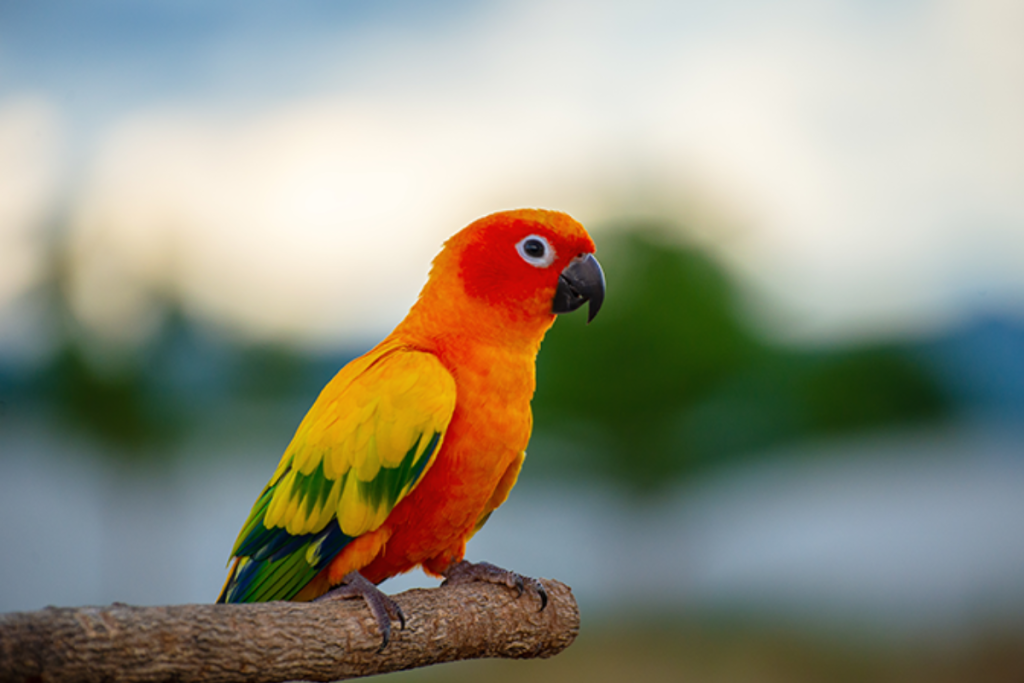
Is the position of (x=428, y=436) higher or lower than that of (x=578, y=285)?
lower

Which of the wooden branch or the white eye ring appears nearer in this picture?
the wooden branch

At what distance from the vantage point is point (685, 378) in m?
8.53

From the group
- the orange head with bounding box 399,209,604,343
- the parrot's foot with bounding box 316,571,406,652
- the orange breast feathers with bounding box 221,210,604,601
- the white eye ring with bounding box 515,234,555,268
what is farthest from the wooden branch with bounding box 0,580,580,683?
the white eye ring with bounding box 515,234,555,268

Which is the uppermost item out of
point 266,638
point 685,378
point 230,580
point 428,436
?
point 685,378

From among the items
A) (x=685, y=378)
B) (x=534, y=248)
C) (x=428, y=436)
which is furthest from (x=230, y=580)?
(x=685, y=378)

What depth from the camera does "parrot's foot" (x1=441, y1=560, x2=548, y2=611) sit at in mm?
2020

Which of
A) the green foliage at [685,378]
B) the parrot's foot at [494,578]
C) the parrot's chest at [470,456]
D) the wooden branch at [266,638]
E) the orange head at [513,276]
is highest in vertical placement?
the green foliage at [685,378]

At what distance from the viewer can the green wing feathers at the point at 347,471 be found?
68.8 inches

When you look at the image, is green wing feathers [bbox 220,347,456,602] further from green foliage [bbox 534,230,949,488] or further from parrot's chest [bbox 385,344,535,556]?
green foliage [bbox 534,230,949,488]

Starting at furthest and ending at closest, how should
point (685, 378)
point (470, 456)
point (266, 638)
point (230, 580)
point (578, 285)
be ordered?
point (685, 378), point (578, 285), point (230, 580), point (470, 456), point (266, 638)

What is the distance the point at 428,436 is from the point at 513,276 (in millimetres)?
525

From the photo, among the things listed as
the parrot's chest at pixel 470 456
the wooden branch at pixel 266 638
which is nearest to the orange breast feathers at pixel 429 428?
the parrot's chest at pixel 470 456

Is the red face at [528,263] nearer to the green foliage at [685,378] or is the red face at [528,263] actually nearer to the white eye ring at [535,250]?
the white eye ring at [535,250]

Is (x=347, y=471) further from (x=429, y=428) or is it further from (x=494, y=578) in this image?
(x=494, y=578)
